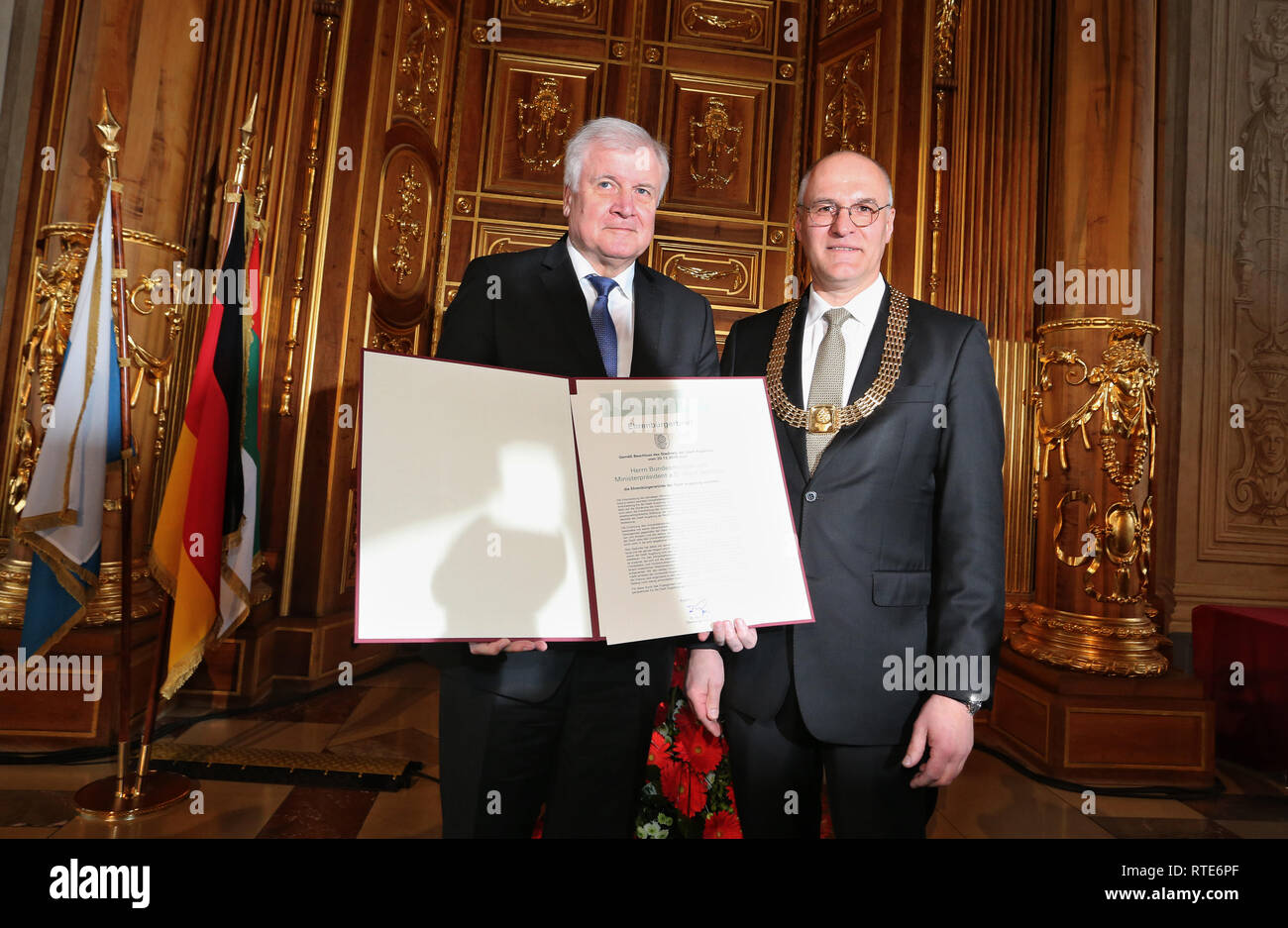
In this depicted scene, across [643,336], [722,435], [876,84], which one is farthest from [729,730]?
[876,84]

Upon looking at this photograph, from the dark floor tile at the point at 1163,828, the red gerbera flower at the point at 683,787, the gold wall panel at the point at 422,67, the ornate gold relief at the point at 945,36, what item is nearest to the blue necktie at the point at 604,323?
the red gerbera flower at the point at 683,787

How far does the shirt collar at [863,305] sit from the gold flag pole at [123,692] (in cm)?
239

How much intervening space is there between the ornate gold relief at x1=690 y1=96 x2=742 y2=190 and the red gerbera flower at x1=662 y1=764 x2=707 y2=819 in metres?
4.21

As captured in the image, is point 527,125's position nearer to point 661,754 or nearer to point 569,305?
point 569,305

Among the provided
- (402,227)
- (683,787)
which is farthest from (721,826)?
(402,227)

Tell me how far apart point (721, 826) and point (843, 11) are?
204 inches

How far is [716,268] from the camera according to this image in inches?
208

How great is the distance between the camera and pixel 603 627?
4.11 feet

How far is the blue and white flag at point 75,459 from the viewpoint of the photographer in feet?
8.74

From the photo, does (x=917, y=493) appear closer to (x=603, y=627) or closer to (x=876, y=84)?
(x=603, y=627)

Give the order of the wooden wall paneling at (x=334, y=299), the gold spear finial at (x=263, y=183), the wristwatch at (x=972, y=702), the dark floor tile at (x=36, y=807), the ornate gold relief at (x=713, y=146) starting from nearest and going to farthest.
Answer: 1. the wristwatch at (x=972, y=702)
2. the dark floor tile at (x=36, y=807)
3. the gold spear finial at (x=263, y=183)
4. the wooden wall paneling at (x=334, y=299)
5. the ornate gold relief at (x=713, y=146)

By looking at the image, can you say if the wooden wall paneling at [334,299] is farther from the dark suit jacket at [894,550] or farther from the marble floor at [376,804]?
the dark suit jacket at [894,550]
